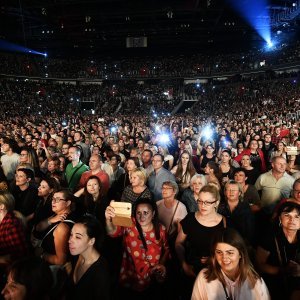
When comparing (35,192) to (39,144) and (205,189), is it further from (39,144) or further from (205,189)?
(39,144)

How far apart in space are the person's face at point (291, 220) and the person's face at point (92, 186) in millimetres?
2516

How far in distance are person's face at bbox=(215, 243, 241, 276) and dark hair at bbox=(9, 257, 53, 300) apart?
131cm

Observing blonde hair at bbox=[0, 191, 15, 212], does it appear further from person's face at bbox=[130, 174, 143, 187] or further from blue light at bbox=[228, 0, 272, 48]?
blue light at bbox=[228, 0, 272, 48]

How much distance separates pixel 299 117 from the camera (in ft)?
57.7

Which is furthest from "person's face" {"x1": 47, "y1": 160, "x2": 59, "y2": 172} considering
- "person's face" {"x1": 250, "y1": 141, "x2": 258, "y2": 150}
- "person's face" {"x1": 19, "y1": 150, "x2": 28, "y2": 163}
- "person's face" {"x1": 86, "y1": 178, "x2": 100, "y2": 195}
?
"person's face" {"x1": 250, "y1": 141, "x2": 258, "y2": 150}

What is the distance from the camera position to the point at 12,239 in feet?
10.0

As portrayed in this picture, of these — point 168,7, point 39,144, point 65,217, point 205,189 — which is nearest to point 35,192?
point 65,217

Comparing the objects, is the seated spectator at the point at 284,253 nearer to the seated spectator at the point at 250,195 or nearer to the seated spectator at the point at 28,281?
the seated spectator at the point at 250,195

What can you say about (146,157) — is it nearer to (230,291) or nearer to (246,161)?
(246,161)

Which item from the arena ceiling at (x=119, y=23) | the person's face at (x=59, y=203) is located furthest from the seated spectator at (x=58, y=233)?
the arena ceiling at (x=119, y=23)

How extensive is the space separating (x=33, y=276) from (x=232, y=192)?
8.55ft

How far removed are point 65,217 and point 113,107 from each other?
37796mm

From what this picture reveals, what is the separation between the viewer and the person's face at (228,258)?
2.21m

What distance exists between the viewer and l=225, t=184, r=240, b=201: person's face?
A: 376 centimetres
